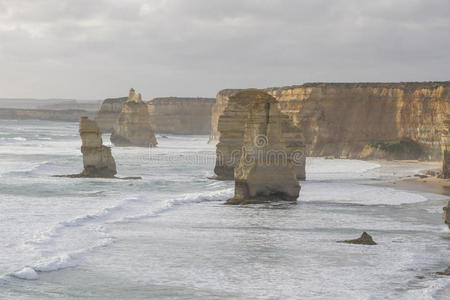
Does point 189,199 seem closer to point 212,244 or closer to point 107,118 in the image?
point 212,244

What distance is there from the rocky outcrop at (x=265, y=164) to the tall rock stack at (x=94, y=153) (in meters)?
10.2

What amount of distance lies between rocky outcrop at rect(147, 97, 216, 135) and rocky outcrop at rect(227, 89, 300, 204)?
329 ft

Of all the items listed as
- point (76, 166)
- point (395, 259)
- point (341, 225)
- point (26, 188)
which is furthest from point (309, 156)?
point (395, 259)

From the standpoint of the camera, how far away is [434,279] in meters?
13.6

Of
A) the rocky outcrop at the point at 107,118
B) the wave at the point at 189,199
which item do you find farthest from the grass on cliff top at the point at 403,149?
the rocky outcrop at the point at 107,118

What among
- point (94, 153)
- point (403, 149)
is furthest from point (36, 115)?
point (94, 153)

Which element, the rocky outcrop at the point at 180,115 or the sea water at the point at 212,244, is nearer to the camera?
the sea water at the point at 212,244

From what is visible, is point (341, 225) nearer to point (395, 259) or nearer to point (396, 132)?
point (395, 259)

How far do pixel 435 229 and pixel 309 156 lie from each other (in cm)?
3669

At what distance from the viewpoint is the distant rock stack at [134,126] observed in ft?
237

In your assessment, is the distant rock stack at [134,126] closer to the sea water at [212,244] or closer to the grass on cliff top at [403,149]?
the grass on cliff top at [403,149]

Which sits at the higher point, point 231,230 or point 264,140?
point 264,140

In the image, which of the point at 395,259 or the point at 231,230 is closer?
the point at 395,259

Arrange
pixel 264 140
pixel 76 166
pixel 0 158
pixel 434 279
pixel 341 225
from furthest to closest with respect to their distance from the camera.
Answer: pixel 0 158, pixel 76 166, pixel 264 140, pixel 341 225, pixel 434 279
